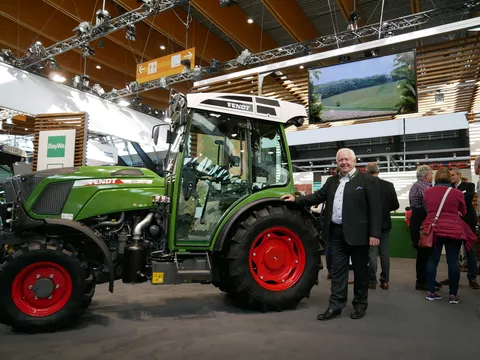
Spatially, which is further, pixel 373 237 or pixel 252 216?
pixel 252 216

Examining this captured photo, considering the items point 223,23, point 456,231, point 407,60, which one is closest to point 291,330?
point 456,231

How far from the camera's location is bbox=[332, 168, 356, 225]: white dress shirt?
3227mm

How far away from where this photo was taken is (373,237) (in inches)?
120

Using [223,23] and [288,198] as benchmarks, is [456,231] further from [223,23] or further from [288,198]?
[223,23]

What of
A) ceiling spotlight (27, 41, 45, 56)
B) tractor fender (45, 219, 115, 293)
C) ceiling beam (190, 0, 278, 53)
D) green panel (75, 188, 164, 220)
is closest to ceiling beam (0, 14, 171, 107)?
ceiling spotlight (27, 41, 45, 56)

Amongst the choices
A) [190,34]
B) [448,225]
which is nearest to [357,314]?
[448,225]

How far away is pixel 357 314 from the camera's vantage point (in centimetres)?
316

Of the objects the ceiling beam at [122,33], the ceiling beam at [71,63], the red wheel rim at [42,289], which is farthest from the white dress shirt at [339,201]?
the ceiling beam at [71,63]

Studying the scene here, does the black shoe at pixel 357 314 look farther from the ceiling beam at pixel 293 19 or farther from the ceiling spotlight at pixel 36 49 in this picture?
the ceiling spotlight at pixel 36 49

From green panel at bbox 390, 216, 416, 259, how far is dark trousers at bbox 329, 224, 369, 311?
4.77m

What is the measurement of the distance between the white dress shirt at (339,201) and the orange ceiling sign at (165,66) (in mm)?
6205

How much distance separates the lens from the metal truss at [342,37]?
25.1ft

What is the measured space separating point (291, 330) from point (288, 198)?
1171 millimetres

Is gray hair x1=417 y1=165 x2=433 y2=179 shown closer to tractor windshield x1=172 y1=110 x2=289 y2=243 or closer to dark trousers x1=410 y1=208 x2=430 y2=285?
dark trousers x1=410 y1=208 x2=430 y2=285
